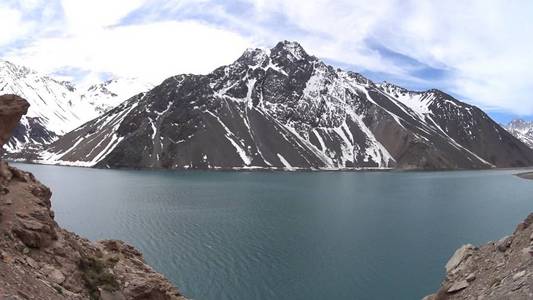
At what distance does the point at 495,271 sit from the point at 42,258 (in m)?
17.4

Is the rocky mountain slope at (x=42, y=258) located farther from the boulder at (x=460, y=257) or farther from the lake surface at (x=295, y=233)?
the lake surface at (x=295, y=233)

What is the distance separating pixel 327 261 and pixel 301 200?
68.4 metres

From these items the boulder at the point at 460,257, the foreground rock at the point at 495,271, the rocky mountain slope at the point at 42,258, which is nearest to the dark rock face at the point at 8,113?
the rocky mountain slope at the point at 42,258

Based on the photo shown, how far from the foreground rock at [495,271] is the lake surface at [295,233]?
31692 mm

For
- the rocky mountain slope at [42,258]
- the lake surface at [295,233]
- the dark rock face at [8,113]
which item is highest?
the dark rock face at [8,113]

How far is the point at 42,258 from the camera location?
62.7 ft

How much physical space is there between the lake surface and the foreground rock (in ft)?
104

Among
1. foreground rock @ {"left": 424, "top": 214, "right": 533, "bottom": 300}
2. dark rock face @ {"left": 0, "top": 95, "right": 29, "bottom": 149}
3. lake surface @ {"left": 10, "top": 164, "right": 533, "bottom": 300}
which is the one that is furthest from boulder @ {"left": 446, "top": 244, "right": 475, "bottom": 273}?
lake surface @ {"left": 10, "top": 164, "right": 533, "bottom": 300}

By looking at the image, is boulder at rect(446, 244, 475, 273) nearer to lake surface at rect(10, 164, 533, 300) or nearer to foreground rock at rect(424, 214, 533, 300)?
foreground rock at rect(424, 214, 533, 300)

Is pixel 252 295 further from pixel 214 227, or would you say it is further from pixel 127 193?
pixel 127 193

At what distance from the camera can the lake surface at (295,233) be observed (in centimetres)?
5500

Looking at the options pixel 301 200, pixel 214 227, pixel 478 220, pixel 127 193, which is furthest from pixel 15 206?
pixel 127 193

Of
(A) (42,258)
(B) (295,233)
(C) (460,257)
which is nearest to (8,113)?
(A) (42,258)

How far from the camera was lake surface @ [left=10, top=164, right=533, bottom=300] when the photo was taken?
55000 mm
